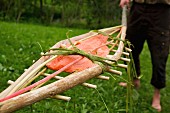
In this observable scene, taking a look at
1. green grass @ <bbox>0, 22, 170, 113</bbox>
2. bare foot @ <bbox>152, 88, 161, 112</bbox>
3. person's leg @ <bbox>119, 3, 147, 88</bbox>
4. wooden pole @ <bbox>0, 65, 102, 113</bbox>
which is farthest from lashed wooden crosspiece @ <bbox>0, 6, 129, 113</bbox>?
bare foot @ <bbox>152, 88, 161, 112</bbox>

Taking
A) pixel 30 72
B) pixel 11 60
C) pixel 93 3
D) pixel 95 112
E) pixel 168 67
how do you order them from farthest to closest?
pixel 93 3
pixel 168 67
pixel 11 60
pixel 95 112
pixel 30 72

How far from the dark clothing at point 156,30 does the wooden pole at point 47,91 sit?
1.45 m

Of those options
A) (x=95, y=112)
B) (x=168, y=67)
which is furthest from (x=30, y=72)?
(x=168, y=67)

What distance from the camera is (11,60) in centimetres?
414

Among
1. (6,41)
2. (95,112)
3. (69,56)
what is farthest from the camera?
(6,41)

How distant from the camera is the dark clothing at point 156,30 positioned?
3.11 m

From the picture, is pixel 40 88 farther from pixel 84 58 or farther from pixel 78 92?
pixel 78 92

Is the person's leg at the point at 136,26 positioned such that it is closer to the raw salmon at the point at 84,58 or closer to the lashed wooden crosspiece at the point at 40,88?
the raw salmon at the point at 84,58

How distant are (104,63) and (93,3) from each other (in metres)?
8.89

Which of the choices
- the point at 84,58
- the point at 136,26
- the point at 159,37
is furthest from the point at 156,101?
the point at 84,58

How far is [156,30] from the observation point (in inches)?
123

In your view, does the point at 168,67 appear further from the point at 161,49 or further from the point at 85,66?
the point at 85,66

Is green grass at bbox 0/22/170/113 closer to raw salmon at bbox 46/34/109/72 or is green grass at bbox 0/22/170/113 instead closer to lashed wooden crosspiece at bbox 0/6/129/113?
raw salmon at bbox 46/34/109/72

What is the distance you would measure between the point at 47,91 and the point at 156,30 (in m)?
1.94
